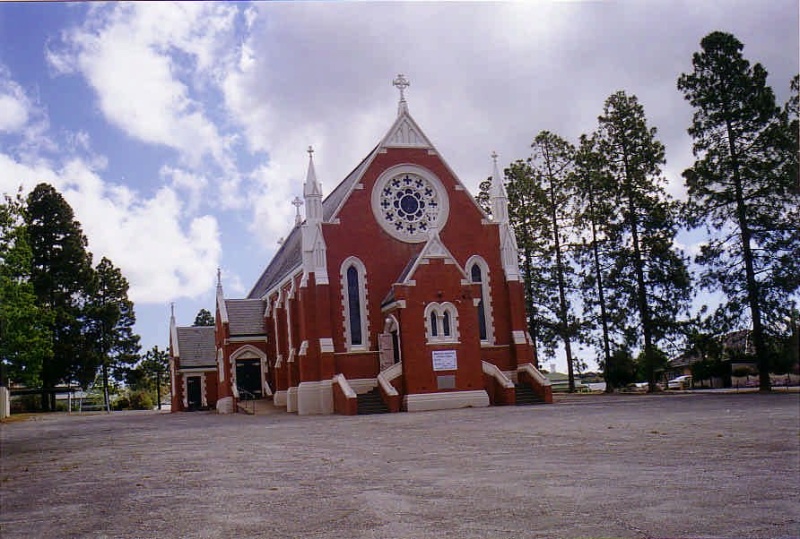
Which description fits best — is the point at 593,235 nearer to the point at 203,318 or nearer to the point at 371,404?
the point at 371,404

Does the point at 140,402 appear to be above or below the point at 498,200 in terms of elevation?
below

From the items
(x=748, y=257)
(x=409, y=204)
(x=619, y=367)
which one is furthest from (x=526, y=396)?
(x=748, y=257)

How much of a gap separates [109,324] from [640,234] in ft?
151

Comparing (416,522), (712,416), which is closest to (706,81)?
(712,416)

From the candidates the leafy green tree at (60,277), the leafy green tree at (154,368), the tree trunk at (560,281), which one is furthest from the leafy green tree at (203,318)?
the tree trunk at (560,281)

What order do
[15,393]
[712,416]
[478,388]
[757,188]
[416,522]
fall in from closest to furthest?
1. [416,522]
2. [712,416]
3. [757,188]
4. [478,388]
5. [15,393]

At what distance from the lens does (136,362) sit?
69.1 m

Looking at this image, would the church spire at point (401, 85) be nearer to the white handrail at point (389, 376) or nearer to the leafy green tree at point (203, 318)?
the white handrail at point (389, 376)

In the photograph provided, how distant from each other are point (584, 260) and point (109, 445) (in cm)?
3276

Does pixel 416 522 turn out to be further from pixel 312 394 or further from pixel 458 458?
pixel 312 394

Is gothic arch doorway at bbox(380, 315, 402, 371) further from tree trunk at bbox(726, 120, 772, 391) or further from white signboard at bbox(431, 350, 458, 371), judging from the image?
tree trunk at bbox(726, 120, 772, 391)

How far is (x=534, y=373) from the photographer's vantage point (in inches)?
1439

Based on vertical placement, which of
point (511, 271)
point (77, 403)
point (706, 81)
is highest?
point (706, 81)

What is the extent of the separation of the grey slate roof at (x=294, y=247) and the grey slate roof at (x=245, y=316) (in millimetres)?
1302
